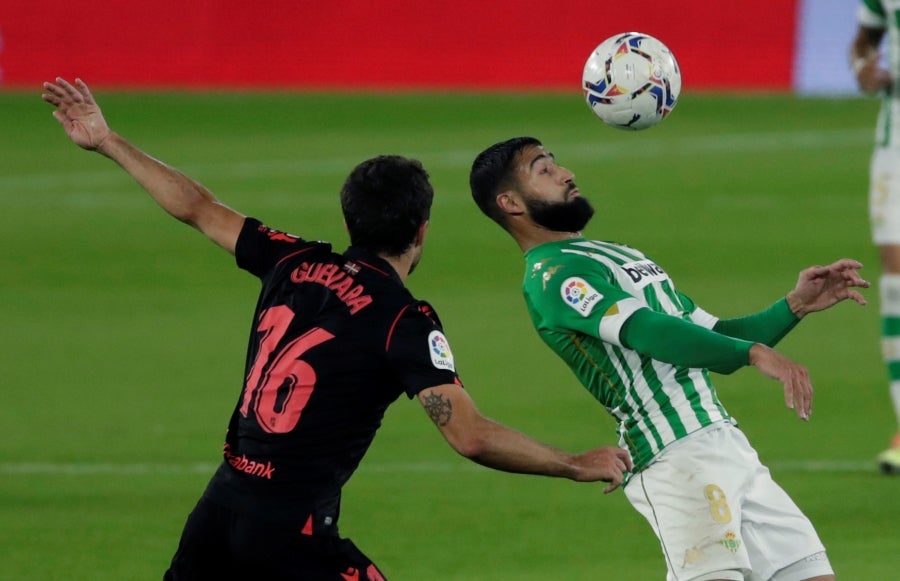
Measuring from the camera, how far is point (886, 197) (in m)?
9.55

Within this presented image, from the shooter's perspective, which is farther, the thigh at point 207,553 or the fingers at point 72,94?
the fingers at point 72,94

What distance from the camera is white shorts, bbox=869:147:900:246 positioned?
9492mm

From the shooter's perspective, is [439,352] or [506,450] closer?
[506,450]

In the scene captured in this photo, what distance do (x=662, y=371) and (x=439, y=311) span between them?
27.5 feet

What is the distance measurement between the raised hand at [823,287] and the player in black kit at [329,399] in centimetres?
139

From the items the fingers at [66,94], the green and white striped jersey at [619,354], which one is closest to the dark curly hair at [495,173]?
the green and white striped jersey at [619,354]

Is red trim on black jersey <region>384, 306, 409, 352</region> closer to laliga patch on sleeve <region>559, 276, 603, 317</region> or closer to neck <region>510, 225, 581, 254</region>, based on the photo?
laliga patch on sleeve <region>559, 276, 603, 317</region>

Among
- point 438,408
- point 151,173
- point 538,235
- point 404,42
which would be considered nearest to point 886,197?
point 538,235

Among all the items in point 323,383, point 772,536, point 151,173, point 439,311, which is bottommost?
point 439,311

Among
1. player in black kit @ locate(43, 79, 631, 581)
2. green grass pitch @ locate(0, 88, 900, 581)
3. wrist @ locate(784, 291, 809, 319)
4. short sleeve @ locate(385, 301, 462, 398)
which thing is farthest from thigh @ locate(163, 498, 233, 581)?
green grass pitch @ locate(0, 88, 900, 581)

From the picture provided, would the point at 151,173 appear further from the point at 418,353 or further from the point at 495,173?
the point at 418,353

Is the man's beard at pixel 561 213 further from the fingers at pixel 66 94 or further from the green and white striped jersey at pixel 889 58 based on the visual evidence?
the green and white striped jersey at pixel 889 58

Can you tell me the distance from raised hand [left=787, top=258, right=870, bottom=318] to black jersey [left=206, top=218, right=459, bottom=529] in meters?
1.45

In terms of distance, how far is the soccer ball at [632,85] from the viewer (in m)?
7.27
